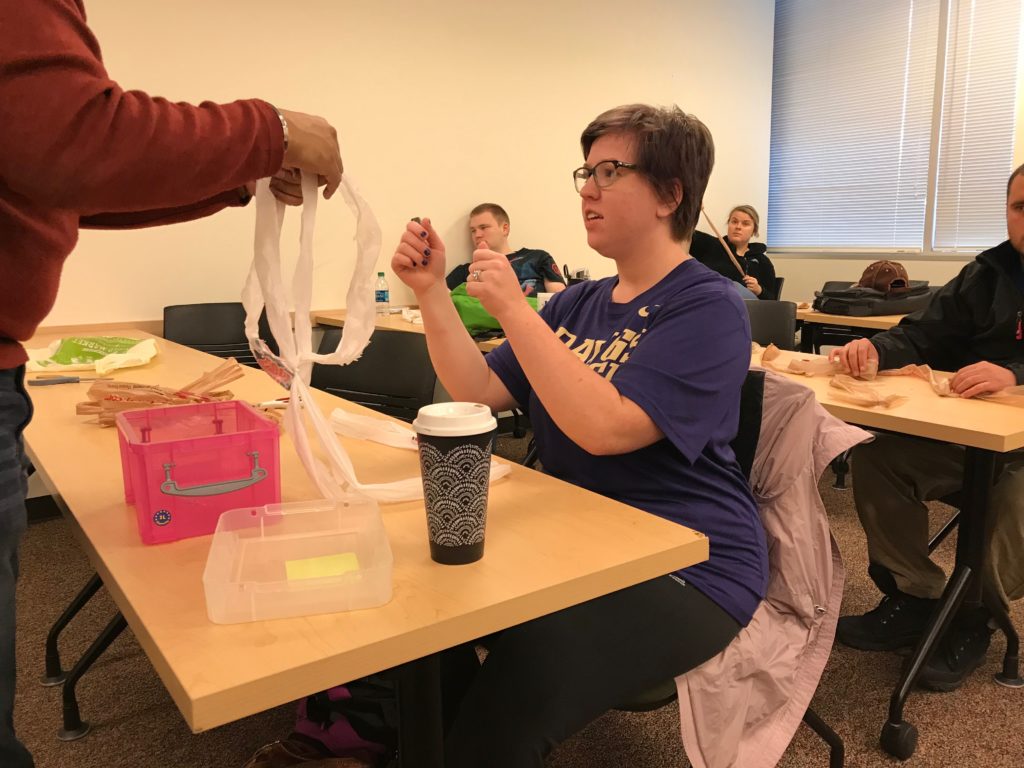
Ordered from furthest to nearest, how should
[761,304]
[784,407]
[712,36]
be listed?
[712,36], [761,304], [784,407]

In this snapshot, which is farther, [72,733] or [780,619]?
[72,733]

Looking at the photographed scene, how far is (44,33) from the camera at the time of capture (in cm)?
72

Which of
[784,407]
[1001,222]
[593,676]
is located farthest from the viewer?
[1001,222]

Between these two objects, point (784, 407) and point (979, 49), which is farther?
point (979, 49)

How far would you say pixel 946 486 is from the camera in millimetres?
1969

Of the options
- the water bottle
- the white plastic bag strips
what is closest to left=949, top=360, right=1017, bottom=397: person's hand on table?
the white plastic bag strips

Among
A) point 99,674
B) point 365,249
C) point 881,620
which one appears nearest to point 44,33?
point 365,249

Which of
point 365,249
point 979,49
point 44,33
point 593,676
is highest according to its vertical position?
point 979,49

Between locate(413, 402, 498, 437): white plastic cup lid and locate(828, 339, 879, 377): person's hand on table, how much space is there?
62.6 inches

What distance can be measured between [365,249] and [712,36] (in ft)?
17.5

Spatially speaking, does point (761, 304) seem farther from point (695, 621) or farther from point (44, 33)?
point (44, 33)

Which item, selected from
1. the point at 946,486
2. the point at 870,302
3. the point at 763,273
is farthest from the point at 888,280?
the point at 946,486

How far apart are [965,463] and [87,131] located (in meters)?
1.82

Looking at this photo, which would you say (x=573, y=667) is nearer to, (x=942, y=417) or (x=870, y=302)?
(x=942, y=417)
